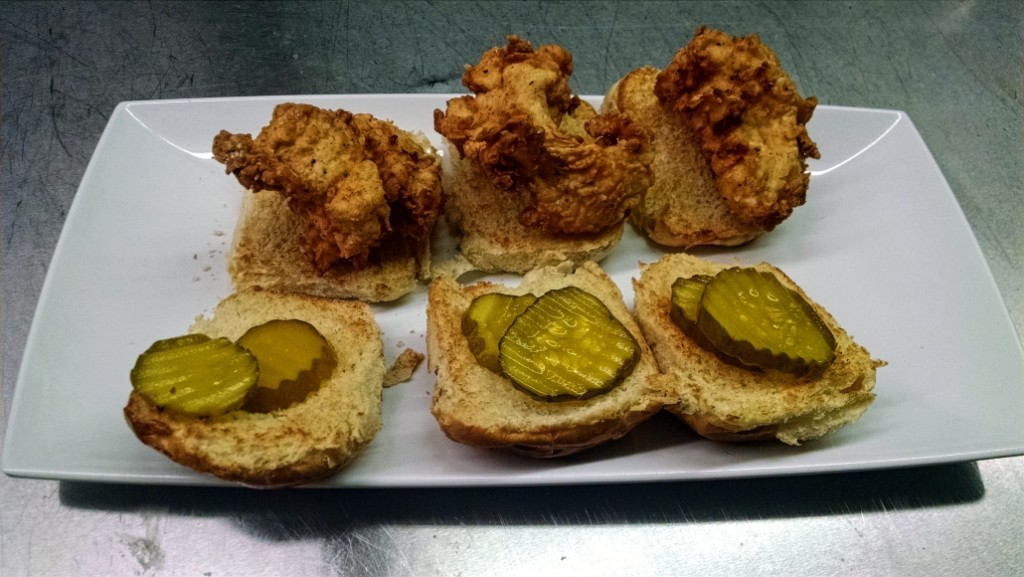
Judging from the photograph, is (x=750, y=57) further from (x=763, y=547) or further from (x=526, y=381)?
(x=763, y=547)

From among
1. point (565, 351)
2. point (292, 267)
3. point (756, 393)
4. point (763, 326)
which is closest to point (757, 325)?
point (763, 326)

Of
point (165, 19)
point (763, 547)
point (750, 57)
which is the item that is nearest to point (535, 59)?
point (750, 57)

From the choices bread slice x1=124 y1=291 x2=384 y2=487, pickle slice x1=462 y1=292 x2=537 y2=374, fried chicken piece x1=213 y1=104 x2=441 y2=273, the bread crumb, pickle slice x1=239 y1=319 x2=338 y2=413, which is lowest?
the bread crumb

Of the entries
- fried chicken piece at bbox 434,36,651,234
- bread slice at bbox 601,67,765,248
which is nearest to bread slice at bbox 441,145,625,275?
fried chicken piece at bbox 434,36,651,234

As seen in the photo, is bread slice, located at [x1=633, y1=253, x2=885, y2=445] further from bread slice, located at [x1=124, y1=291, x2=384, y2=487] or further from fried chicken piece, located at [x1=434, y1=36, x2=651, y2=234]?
bread slice, located at [x1=124, y1=291, x2=384, y2=487]

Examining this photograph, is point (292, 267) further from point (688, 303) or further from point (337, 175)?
point (688, 303)

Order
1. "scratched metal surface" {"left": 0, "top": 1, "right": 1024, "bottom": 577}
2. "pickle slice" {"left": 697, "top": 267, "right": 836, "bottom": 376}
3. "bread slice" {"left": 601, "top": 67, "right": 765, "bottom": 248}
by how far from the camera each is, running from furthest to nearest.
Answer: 1. "bread slice" {"left": 601, "top": 67, "right": 765, "bottom": 248}
2. "scratched metal surface" {"left": 0, "top": 1, "right": 1024, "bottom": 577}
3. "pickle slice" {"left": 697, "top": 267, "right": 836, "bottom": 376}
